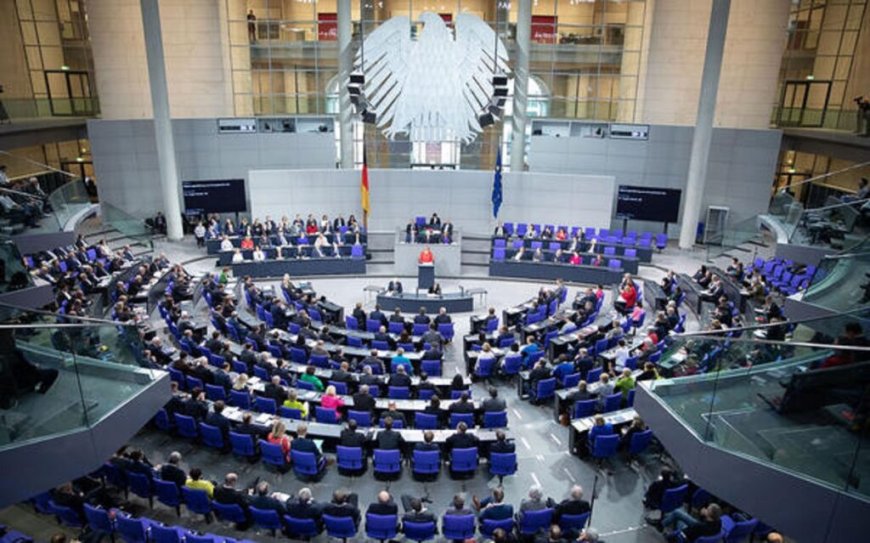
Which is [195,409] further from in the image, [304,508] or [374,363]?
[374,363]

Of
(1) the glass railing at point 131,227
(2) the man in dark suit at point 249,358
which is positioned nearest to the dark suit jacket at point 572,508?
(2) the man in dark suit at point 249,358

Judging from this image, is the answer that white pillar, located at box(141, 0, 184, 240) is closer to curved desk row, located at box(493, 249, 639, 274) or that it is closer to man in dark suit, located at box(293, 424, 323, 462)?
curved desk row, located at box(493, 249, 639, 274)

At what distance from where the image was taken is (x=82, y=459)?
7.10 metres

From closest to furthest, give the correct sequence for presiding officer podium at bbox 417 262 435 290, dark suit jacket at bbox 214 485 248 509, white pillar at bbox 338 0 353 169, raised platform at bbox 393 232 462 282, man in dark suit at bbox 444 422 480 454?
dark suit jacket at bbox 214 485 248 509 < man in dark suit at bbox 444 422 480 454 < presiding officer podium at bbox 417 262 435 290 < raised platform at bbox 393 232 462 282 < white pillar at bbox 338 0 353 169

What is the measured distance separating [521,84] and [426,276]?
432 inches

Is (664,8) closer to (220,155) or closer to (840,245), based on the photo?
(840,245)

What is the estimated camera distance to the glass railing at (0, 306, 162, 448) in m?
6.65

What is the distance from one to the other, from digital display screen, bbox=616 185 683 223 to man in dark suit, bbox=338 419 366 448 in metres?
19.5

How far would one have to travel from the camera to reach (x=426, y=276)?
66.4ft

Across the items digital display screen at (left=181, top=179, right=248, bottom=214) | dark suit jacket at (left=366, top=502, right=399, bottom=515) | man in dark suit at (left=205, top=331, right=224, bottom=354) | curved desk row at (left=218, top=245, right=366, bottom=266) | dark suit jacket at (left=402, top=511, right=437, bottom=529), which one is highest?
digital display screen at (left=181, top=179, right=248, bottom=214)

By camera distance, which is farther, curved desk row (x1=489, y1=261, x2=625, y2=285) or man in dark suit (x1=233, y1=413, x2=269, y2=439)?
curved desk row (x1=489, y1=261, x2=625, y2=285)

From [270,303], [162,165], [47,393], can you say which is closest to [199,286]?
[270,303]

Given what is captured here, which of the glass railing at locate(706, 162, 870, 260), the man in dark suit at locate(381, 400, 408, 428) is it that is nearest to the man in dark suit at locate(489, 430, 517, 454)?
the man in dark suit at locate(381, 400, 408, 428)

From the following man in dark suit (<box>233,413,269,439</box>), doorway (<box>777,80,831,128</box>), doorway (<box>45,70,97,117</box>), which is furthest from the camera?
doorway (<box>45,70,97,117</box>)
